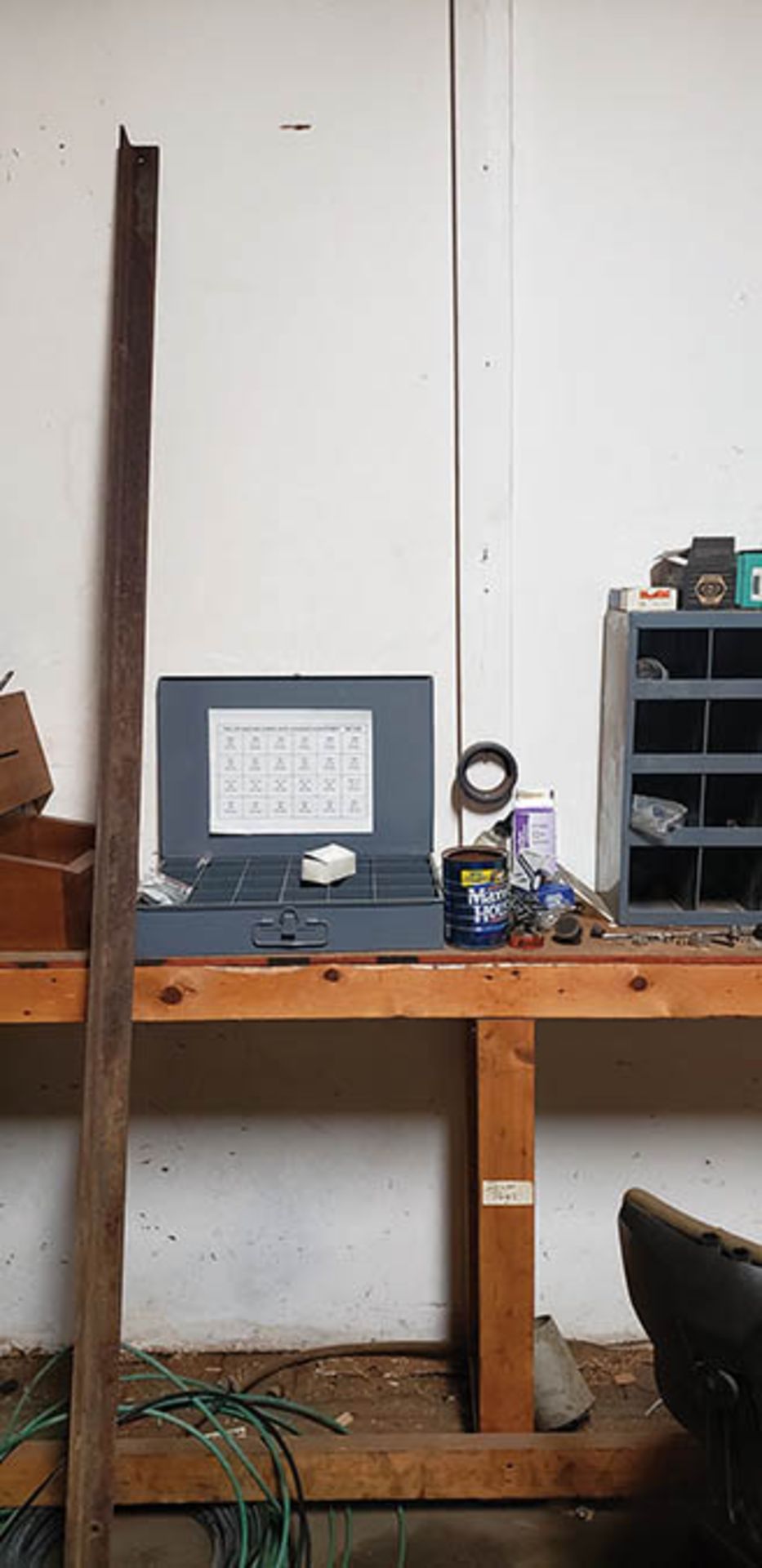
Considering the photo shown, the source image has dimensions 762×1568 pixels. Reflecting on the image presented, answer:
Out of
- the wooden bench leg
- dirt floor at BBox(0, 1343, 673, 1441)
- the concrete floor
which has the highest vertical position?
the wooden bench leg

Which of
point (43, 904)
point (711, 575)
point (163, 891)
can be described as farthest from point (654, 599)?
point (43, 904)

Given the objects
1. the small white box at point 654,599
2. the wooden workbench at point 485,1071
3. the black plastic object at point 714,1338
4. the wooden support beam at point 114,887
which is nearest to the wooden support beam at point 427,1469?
the wooden workbench at point 485,1071

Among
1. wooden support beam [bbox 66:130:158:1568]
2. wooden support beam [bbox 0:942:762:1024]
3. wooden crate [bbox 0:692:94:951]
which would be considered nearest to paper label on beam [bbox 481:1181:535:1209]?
wooden support beam [bbox 0:942:762:1024]

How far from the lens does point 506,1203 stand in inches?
62.6

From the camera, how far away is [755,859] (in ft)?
5.36

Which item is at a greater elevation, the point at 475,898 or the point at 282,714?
the point at 282,714

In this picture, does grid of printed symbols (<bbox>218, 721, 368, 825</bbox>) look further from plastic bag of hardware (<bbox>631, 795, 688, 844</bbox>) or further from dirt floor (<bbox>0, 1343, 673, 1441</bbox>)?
dirt floor (<bbox>0, 1343, 673, 1441</bbox>)

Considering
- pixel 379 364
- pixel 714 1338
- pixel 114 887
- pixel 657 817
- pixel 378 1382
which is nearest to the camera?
pixel 714 1338

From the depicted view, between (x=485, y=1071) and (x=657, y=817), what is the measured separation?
0.38m

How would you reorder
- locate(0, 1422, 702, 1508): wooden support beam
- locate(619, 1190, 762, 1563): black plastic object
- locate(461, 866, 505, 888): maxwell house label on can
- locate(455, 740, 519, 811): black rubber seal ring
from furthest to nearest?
locate(455, 740, 519, 811): black rubber seal ring
locate(0, 1422, 702, 1508): wooden support beam
locate(461, 866, 505, 888): maxwell house label on can
locate(619, 1190, 762, 1563): black plastic object

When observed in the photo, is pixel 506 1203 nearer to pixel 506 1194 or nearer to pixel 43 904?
pixel 506 1194

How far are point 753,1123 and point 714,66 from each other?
1.49 metres

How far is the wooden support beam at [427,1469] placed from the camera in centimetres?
164

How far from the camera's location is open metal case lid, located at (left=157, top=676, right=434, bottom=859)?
1.79 m
